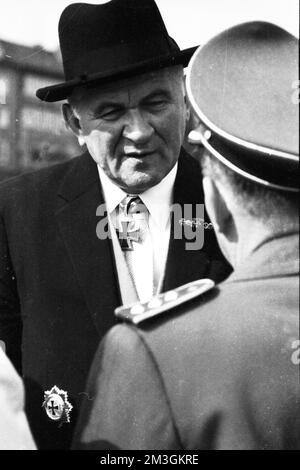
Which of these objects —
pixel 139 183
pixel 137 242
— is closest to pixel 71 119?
pixel 139 183

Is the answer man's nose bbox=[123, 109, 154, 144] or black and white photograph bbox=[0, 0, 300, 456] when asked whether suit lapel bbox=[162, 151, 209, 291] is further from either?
man's nose bbox=[123, 109, 154, 144]

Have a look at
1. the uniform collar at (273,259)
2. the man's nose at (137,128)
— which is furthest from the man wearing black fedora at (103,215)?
the uniform collar at (273,259)

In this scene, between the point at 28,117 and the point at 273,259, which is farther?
the point at 28,117

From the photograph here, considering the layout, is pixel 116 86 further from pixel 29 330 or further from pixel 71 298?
pixel 29 330

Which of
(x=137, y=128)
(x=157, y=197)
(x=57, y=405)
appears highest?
(x=137, y=128)

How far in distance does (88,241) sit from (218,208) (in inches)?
17.8

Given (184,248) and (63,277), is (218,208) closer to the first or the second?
(184,248)

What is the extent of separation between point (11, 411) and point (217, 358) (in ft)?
1.85

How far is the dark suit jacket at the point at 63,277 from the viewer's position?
1.79m

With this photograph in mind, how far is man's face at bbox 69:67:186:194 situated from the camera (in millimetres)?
1793

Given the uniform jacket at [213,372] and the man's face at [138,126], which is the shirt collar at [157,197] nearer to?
the man's face at [138,126]

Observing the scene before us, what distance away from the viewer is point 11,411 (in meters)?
1.73

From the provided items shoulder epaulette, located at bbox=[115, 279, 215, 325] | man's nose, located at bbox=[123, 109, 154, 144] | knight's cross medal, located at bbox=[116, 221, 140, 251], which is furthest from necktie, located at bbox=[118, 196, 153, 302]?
shoulder epaulette, located at bbox=[115, 279, 215, 325]

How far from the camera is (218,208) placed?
1.51 meters
